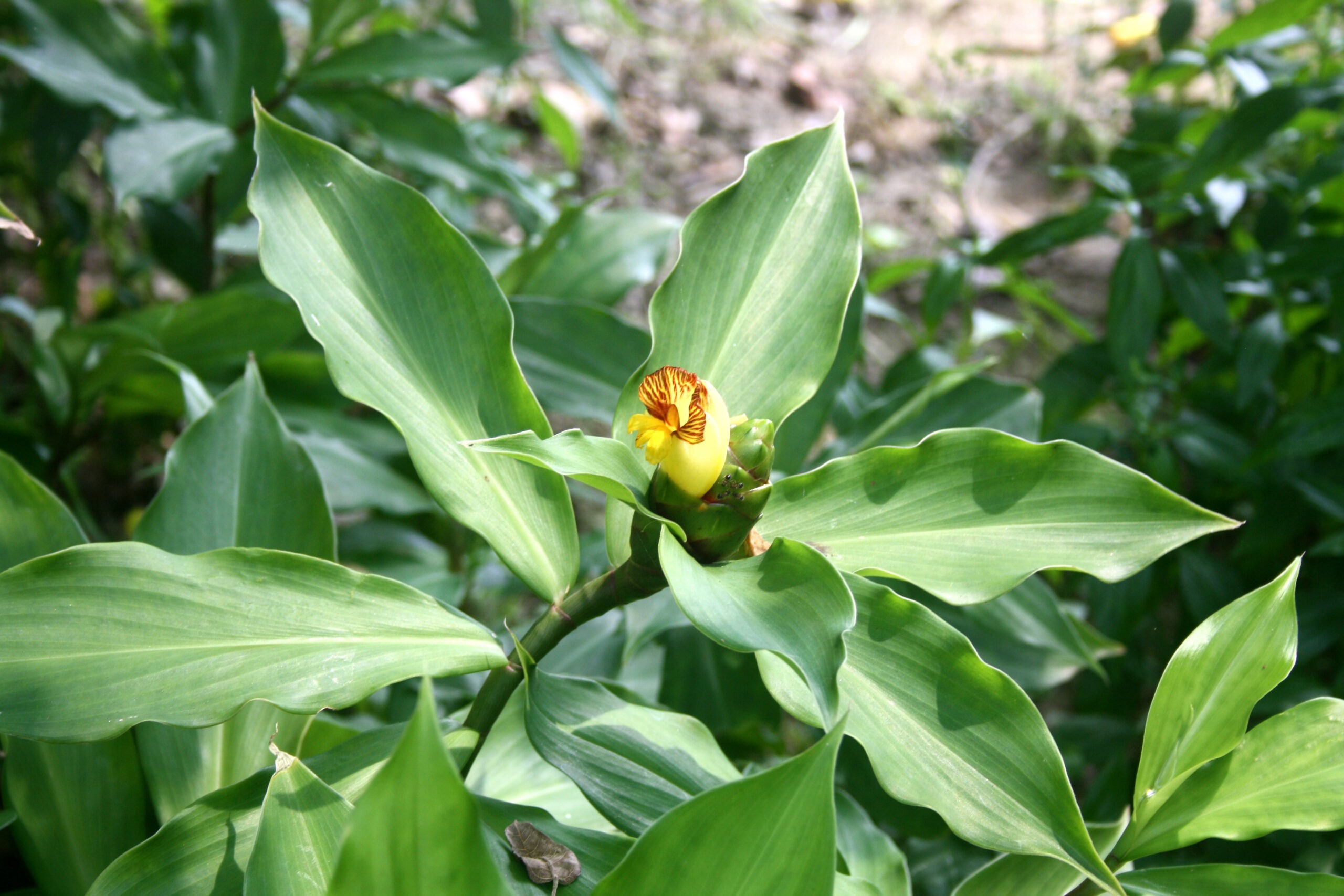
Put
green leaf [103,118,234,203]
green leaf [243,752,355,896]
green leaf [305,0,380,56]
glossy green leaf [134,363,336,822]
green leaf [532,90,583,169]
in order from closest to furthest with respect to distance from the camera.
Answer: green leaf [243,752,355,896] < glossy green leaf [134,363,336,822] < green leaf [103,118,234,203] < green leaf [305,0,380,56] < green leaf [532,90,583,169]

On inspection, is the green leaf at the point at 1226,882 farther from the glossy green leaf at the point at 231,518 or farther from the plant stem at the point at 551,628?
the glossy green leaf at the point at 231,518

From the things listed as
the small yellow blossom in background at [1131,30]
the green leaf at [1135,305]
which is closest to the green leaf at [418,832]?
the green leaf at [1135,305]

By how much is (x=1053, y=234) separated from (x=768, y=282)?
85 centimetres

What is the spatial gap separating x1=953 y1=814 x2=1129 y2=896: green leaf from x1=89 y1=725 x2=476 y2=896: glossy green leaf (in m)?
0.36

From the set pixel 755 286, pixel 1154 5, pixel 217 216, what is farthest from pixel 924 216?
pixel 755 286

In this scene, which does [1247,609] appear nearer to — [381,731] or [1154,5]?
[381,731]

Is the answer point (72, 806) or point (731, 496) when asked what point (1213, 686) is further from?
point (72, 806)

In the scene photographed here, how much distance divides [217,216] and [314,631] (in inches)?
36.6

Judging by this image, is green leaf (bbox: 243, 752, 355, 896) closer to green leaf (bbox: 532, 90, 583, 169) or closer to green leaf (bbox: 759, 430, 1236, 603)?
green leaf (bbox: 759, 430, 1236, 603)

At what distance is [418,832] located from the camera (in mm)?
359

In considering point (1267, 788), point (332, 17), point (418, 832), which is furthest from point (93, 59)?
point (1267, 788)

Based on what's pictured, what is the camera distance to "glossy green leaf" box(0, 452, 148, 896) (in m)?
0.63

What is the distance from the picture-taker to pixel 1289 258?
118 cm

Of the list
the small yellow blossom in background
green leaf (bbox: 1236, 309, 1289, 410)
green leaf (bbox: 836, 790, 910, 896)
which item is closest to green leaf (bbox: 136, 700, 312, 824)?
green leaf (bbox: 836, 790, 910, 896)
